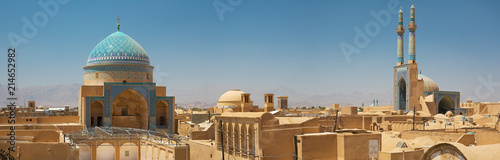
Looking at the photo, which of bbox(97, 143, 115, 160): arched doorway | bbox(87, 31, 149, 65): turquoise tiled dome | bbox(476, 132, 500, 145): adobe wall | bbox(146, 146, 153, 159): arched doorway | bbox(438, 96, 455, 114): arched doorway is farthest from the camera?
bbox(438, 96, 455, 114): arched doorway

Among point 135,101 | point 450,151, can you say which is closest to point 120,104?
point 135,101

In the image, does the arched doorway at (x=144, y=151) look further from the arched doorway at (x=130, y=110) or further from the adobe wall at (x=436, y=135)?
the adobe wall at (x=436, y=135)

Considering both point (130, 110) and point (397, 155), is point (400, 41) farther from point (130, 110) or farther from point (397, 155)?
point (397, 155)

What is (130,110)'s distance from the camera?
32.7 m

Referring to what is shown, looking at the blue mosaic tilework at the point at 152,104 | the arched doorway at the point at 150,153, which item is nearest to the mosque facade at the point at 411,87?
the blue mosaic tilework at the point at 152,104

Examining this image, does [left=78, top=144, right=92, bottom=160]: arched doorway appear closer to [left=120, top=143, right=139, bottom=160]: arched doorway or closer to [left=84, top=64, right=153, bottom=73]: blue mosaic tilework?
[left=120, top=143, right=139, bottom=160]: arched doorway

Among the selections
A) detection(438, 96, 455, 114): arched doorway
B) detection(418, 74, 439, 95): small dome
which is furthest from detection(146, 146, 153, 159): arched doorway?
detection(438, 96, 455, 114): arched doorway

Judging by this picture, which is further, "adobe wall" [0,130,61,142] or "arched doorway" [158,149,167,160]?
"adobe wall" [0,130,61,142]

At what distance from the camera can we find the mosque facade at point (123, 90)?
101ft

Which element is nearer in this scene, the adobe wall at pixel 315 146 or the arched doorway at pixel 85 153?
the adobe wall at pixel 315 146

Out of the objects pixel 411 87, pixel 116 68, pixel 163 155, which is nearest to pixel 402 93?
pixel 411 87

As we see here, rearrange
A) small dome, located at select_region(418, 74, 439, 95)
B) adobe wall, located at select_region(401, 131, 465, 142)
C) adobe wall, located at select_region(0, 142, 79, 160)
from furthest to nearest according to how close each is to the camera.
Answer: small dome, located at select_region(418, 74, 439, 95) < adobe wall, located at select_region(401, 131, 465, 142) < adobe wall, located at select_region(0, 142, 79, 160)

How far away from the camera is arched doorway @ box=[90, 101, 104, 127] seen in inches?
1230

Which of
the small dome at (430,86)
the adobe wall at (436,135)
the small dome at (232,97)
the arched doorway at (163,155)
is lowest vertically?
the arched doorway at (163,155)
